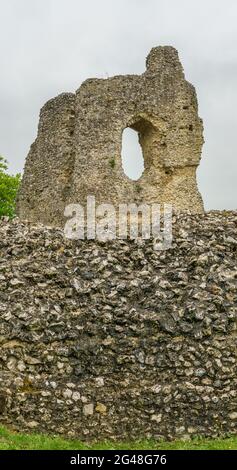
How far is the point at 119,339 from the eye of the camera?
44.0 ft

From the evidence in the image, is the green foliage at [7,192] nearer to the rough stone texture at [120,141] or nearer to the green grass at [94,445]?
the rough stone texture at [120,141]

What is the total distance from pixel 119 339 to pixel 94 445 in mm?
2201

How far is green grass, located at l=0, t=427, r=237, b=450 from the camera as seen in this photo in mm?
11273

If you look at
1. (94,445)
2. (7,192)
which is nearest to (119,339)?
(94,445)

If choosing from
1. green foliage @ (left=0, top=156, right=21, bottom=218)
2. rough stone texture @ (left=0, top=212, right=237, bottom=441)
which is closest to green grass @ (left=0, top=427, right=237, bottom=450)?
rough stone texture @ (left=0, top=212, right=237, bottom=441)

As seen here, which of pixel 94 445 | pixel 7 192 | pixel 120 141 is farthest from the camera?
pixel 7 192

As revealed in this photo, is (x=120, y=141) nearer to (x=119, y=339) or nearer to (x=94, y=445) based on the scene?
(x=119, y=339)

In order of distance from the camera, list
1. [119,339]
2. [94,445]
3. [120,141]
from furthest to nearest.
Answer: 1. [120,141]
2. [119,339]
3. [94,445]

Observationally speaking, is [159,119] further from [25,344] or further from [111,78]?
[25,344]

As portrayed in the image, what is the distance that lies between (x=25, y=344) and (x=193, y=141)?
684 inches

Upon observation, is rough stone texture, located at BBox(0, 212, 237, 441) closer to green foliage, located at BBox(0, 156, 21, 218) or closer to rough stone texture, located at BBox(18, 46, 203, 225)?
rough stone texture, located at BBox(18, 46, 203, 225)

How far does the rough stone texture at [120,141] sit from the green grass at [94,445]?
1590cm

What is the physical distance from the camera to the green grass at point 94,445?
11273mm

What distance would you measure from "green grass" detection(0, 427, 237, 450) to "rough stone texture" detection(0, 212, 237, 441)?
0.26 meters
